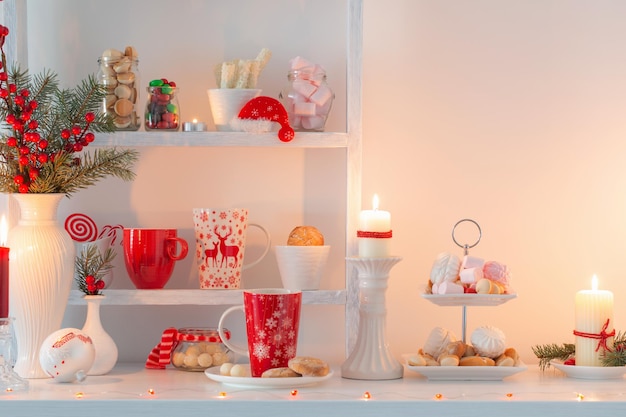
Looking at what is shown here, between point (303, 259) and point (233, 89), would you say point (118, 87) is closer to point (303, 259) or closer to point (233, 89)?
point (233, 89)

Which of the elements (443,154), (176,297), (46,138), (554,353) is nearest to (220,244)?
(176,297)

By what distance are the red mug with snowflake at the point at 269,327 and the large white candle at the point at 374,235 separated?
140 millimetres

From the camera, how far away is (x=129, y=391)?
46.9 inches

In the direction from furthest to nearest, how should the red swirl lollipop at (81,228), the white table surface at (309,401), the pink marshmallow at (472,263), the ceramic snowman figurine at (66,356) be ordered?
the red swirl lollipop at (81,228), the pink marshmallow at (472,263), the ceramic snowman figurine at (66,356), the white table surface at (309,401)

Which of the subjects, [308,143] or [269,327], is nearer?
[269,327]

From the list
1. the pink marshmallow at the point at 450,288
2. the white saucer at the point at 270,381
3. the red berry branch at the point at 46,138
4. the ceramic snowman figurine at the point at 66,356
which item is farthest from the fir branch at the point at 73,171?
the pink marshmallow at the point at 450,288

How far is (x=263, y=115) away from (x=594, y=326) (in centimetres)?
60

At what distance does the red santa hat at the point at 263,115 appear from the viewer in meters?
1.37

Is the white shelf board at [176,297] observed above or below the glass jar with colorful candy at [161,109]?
below

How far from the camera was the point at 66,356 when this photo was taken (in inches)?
48.3

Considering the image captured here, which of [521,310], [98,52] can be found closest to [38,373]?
[98,52]

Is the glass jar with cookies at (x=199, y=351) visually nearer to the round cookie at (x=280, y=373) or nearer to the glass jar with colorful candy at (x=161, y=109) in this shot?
the round cookie at (x=280, y=373)

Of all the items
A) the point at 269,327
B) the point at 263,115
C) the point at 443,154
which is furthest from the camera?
the point at 443,154

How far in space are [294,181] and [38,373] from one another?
534mm
